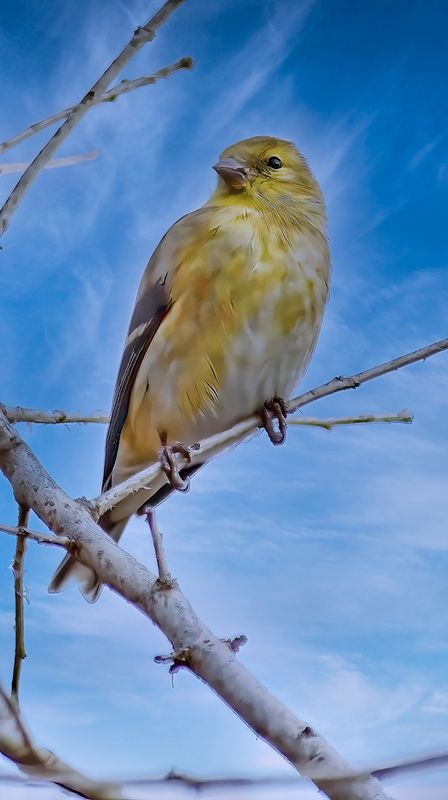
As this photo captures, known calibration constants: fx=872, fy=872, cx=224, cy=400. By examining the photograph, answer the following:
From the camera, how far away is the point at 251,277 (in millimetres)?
1431

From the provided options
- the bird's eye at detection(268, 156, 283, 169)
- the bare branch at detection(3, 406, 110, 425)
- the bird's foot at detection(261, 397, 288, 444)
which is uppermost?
the bird's eye at detection(268, 156, 283, 169)

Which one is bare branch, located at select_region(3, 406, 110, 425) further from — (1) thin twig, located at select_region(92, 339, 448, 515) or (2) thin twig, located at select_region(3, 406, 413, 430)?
(1) thin twig, located at select_region(92, 339, 448, 515)

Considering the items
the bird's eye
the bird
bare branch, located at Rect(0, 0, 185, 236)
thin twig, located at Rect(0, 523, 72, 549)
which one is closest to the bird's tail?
the bird

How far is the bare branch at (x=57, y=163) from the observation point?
1.04 metres

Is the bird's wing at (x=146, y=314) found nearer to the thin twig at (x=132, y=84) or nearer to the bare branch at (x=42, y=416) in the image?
the bare branch at (x=42, y=416)

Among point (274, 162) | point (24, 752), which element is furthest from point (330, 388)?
point (24, 752)

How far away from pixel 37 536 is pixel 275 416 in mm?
679

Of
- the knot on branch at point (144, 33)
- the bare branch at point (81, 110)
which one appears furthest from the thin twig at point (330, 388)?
the knot on branch at point (144, 33)

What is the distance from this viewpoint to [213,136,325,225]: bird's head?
160 centimetres

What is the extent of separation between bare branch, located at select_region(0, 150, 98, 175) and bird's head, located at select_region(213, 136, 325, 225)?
0.51 meters

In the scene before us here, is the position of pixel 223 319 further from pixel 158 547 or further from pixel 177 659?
pixel 177 659

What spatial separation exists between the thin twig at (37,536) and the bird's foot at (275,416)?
59cm

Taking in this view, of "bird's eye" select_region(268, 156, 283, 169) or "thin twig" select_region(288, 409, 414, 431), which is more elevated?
"bird's eye" select_region(268, 156, 283, 169)

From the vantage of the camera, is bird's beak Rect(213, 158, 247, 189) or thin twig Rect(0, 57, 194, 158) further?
bird's beak Rect(213, 158, 247, 189)
